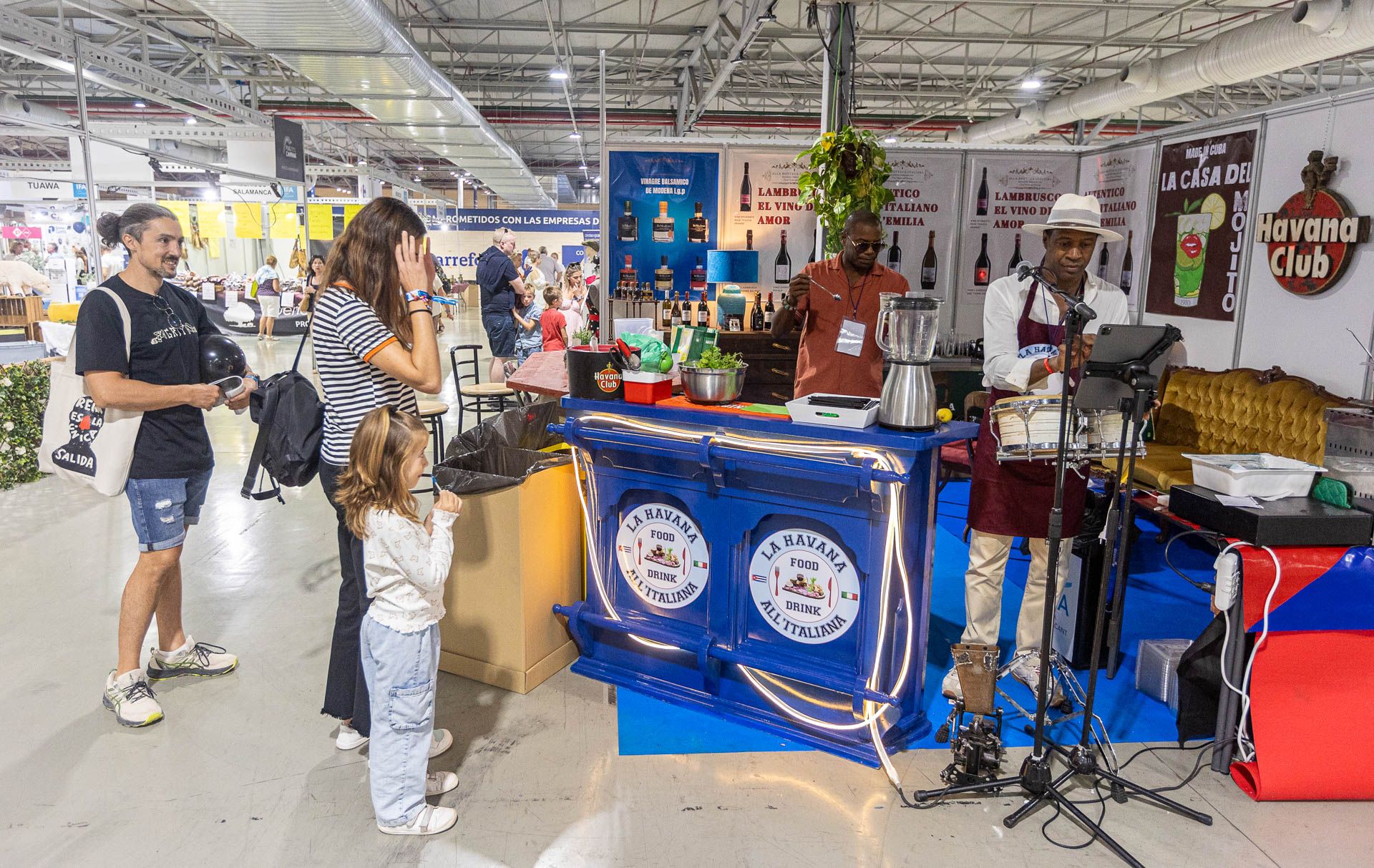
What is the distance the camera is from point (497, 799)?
2598mm

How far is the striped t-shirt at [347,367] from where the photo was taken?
8.18ft

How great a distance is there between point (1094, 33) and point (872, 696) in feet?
38.7

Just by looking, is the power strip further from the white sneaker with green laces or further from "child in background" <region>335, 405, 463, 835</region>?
the white sneaker with green laces

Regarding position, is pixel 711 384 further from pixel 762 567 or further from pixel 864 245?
pixel 864 245

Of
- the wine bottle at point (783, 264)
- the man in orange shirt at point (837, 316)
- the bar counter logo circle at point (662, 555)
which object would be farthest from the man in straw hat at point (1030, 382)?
the wine bottle at point (783, 264)

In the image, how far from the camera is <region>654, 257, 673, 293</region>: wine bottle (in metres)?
7.05

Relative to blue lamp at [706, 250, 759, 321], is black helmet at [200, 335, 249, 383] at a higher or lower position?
lower

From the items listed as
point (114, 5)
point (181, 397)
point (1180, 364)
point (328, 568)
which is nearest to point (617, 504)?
point (181, 397)

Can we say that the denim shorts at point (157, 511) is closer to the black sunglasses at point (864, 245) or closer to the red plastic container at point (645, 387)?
the red plastic container at point (645, 387)

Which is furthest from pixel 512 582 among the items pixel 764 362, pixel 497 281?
pixel 497 281

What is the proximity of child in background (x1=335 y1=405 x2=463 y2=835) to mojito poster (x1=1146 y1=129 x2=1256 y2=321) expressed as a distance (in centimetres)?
537

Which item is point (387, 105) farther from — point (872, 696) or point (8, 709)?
point (872, 696)

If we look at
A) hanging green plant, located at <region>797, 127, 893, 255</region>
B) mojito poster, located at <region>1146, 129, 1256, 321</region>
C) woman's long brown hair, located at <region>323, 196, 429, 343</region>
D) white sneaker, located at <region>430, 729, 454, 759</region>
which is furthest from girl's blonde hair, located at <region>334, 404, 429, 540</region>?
mojito poster, located at <region>1146, 129, 1256, 321</region>

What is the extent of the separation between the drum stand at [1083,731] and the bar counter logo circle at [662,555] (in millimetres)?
1044
